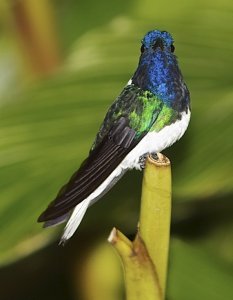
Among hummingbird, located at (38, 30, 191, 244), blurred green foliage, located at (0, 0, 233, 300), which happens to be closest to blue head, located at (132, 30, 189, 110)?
hummingbird, located at (38, 30, 191, 244)

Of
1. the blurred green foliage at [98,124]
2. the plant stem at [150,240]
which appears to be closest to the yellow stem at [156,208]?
the plant stem at [150,240]

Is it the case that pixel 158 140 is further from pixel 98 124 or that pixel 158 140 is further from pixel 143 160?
pixel 98 124

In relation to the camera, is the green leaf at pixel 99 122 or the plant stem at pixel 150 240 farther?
the green leaf at pixel 99 122

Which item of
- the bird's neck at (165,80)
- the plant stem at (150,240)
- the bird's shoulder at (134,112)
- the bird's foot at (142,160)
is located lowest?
the plant stem at (150,240)

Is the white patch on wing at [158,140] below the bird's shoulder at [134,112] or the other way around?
below

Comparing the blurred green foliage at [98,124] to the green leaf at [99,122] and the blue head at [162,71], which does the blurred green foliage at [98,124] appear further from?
the blue head at [162,71]

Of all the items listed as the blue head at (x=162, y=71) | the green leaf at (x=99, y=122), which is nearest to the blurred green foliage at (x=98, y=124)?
the green leaf at (x=99, y=122)

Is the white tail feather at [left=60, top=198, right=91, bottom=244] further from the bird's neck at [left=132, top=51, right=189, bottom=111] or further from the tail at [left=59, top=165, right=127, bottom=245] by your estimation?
the bird's neck at [left=132, top=51, right=189, bottom=111]

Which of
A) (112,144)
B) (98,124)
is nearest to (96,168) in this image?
(112,144)
